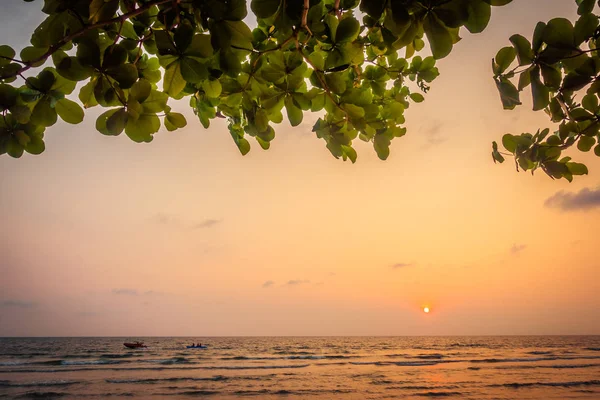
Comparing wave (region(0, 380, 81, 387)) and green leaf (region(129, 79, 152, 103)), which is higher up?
green leaf (region(129, 79, 152, 103))

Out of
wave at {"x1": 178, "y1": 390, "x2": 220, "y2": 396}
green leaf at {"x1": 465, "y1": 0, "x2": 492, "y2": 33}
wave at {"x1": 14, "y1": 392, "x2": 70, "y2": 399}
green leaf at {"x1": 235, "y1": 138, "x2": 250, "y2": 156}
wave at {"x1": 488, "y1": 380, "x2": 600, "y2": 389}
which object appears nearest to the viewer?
green leaf at {"x1": 465, "y1": 0, "x2": 492, "y2": 33}

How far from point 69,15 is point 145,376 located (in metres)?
18.1

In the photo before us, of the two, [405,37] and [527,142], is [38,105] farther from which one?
[527,142]

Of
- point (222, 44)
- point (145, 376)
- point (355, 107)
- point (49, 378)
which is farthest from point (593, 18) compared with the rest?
point (49, 378)

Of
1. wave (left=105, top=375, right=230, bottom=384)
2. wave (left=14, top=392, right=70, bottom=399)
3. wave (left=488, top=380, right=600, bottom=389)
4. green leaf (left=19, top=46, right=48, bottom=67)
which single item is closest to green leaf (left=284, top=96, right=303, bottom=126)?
green leaf (left=19, top=46, right=48, bottom=67)

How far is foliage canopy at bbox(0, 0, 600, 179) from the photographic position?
2.31ft

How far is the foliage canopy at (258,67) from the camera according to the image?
27.8 inches

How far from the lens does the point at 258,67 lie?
916mm

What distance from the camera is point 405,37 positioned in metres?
0.76

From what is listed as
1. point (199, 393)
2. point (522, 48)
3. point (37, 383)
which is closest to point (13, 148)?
point (522, 48)

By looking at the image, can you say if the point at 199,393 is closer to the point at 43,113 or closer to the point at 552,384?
the point at 552,384

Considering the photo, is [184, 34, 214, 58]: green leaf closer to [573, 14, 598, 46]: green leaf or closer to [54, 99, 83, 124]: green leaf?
[54, 99, 83, 124]: green leaf

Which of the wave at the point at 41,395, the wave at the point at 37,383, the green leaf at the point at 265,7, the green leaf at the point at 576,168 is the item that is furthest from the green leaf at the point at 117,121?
the wave at the point at 37,383

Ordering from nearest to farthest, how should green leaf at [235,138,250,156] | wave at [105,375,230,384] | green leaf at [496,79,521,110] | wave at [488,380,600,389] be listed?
green leaf at [496,79,521,110]
green leaf at [235,138,250,156]
wave at [488,380,600,389]
wave at [105,375,230,384]
